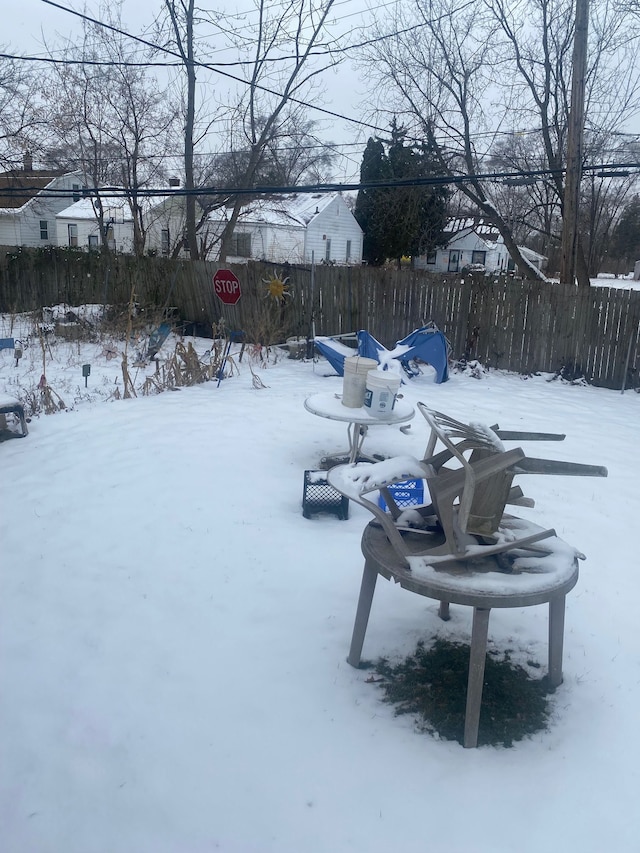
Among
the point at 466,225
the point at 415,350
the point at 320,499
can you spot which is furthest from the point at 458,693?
the point at 466,225

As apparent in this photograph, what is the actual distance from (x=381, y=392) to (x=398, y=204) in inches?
456

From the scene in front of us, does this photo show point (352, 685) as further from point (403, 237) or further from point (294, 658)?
point (403, 237)

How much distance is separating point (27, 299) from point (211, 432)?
1322 cm

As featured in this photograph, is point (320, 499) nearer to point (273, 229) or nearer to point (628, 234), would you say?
point (273, 229)

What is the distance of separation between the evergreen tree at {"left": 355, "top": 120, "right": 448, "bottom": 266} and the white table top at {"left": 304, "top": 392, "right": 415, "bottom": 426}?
1039cm

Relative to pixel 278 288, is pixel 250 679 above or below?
below

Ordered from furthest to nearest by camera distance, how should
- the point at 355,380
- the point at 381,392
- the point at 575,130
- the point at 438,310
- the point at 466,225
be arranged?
the point at 466,225
the point at 438,310
the point at 575,130
the point at 355,380
the point at 381,392

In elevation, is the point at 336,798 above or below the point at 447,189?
below

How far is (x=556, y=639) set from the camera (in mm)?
2582

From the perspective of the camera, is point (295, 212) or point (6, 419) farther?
point (295, 212)

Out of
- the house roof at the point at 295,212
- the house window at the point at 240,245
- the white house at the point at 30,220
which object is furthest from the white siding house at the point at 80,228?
the house roof at the point at 295,212

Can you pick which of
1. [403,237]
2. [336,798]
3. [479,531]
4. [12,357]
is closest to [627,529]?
[479,531]

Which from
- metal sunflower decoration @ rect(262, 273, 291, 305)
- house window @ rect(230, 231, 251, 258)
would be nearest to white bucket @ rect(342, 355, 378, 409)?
metal sunflower decoration @ rect(262, 273, 291, 305)

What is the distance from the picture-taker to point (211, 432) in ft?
19.4
